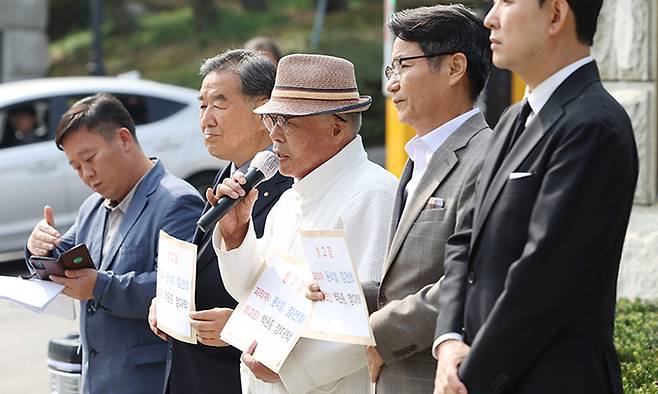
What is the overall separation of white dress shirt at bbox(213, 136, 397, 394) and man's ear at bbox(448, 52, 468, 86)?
393 millimetres

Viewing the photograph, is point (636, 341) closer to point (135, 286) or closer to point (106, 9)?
point (135, 286)

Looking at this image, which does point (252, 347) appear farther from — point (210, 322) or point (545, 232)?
point (545, 232)

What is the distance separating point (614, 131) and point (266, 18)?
25336 millimetres

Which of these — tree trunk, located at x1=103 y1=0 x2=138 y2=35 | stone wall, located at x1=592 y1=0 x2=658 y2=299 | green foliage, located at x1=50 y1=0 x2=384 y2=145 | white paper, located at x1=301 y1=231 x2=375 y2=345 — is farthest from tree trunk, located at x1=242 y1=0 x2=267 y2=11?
white paper, located at x1=301 y1=231 x2=375 y2=345

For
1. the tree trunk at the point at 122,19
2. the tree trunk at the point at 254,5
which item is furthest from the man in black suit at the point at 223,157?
the tree trunk at the point at 254,5

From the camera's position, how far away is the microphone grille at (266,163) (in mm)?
3527

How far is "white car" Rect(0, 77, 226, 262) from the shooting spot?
10.8 m

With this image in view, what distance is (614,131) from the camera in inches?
103

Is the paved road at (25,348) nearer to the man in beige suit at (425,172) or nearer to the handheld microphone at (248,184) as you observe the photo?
the handheld microphone at (248,184)

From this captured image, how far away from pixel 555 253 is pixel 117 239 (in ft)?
7.30

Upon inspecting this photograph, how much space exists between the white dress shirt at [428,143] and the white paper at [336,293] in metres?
0.31

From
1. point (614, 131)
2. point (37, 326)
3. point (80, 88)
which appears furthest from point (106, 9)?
point (614, 131)

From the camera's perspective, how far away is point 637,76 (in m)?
6.67

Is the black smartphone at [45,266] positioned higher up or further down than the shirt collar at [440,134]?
further down
